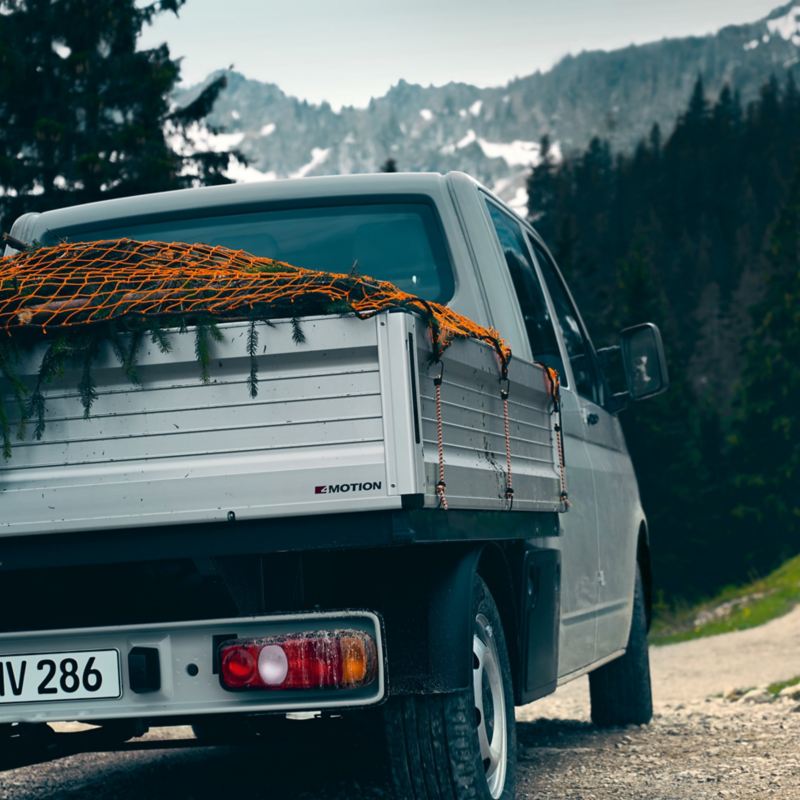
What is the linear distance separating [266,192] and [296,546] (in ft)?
7.27

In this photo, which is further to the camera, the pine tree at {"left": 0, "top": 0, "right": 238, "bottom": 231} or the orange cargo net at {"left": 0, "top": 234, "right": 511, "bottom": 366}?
the pine tree at {"left": 0, "top": 0, "right": 238, "bottom": 231}

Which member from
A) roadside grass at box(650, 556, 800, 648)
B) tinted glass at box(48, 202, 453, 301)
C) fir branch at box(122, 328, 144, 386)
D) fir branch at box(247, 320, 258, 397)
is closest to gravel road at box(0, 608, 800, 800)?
fir branch at box(122, 328, 144, 386)

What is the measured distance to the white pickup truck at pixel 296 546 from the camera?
3.65 metres

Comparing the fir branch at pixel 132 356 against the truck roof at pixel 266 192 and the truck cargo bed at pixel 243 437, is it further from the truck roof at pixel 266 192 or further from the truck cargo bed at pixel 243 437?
the truck roof at pixel 266 192

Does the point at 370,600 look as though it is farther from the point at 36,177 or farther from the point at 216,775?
the point at 36,177

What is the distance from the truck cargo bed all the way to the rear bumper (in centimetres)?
30

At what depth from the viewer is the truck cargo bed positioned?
362cm

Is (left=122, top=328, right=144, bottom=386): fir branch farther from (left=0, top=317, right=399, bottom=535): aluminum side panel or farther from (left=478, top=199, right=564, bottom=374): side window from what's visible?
(left=478, top=199, right=564, bottom=374): side window

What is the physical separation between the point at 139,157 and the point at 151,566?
96.0ft

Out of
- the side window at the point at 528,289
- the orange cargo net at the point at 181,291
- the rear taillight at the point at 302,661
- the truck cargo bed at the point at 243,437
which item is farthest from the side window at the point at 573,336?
the rear taillight at the point at 302,661

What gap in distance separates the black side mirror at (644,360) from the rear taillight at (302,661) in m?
3.23

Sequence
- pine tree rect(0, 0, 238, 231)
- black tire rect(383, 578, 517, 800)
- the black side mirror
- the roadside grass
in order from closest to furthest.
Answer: black tire rect(383, 578, 517, 800), the black side mirror, the roadside grass, pine tree rect(0, 0, 238, 231)

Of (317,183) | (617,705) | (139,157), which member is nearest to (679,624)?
(139,157)

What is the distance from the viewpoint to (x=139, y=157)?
32344 mm
